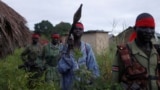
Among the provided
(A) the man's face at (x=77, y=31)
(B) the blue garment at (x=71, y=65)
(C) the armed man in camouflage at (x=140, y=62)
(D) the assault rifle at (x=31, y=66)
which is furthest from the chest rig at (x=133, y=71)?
(D) the assault rifle at (x=31, y=66)

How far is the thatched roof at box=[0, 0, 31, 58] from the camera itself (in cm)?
1064

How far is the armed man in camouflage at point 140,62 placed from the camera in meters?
4.76

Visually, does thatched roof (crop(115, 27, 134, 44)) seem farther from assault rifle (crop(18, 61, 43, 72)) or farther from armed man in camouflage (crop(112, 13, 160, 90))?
assault rifle (crop(18, 61, 43, 72))

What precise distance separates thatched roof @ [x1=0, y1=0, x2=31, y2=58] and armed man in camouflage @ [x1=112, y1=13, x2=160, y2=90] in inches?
229

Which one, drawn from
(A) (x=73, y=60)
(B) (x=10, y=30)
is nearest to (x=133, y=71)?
(A) (x=73, y=60)

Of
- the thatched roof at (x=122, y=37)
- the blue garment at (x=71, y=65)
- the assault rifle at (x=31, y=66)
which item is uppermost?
the thatched roof at (x=122, y=37)

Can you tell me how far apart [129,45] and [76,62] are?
1067 millimetres

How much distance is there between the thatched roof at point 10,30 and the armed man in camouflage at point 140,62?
582 cm

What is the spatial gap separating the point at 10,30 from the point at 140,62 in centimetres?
646

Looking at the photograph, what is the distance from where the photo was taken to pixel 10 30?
35.9 ft

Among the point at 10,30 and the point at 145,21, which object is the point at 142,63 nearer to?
the point at 145,21

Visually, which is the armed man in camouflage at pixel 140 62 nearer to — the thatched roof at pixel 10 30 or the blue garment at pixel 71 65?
the blue garment at pixel 71 65

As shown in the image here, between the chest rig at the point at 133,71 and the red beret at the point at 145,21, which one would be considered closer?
the chest rig at the point at 133,71

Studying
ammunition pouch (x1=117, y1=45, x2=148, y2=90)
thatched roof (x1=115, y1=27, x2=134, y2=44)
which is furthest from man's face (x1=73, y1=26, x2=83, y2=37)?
thatched roof (x1=115, y1=27, x2=134, y2=44)
